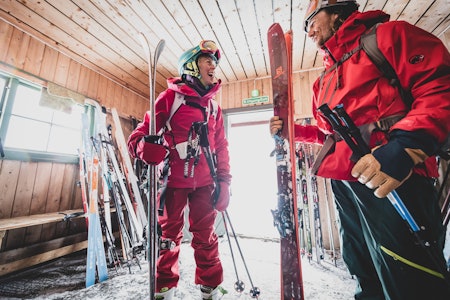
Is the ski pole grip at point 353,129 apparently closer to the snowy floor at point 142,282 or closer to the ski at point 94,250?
the snowy floor at point 142,282

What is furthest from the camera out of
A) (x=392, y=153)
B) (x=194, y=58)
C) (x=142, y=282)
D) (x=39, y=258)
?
(x=39, y=258)

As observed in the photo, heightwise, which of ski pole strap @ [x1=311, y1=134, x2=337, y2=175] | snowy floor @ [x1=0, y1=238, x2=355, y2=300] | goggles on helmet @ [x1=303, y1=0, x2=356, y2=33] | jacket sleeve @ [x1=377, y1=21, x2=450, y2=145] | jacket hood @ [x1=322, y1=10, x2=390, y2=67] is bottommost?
snowy floor @ [x1=0, y1=238, x2=355, y2=300]

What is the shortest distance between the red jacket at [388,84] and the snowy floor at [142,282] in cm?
165

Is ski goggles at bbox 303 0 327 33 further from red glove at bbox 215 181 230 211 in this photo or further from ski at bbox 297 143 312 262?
ski at bbox 297 143 312 262

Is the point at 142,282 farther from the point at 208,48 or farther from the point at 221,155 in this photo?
the point at 208,48

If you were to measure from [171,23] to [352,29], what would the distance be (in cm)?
224

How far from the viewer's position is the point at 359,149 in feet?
2.18

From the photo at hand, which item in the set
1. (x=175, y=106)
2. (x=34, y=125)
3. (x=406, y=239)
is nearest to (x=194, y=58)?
(x=175, y=106)

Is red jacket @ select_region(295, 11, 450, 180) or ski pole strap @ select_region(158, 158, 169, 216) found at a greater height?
red jacket @ select_region(295, 11, 450, 180)

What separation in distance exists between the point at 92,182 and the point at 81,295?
1087mm

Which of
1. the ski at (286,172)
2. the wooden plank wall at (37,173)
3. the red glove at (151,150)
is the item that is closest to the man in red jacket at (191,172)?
the red glove at (151,150)

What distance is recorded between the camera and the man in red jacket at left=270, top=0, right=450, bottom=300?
0.55 metres

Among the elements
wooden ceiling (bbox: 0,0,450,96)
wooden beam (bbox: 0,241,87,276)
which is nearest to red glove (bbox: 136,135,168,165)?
wooden ceiling (bbox: 0,0,450,96)

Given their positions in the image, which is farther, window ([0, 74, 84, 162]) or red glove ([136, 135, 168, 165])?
window ([0, 74, 84, 162])
